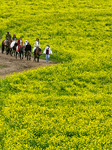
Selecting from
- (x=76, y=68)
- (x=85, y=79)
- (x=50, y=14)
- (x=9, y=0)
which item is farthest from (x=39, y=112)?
(x=9, y=0)

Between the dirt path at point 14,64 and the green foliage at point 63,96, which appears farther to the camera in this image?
the dirt path at point 14,64

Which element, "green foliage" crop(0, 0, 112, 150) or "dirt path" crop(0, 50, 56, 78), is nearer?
"green foliage" crop(0, 0, 112, 150)

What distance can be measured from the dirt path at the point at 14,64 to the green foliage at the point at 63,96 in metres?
1.75

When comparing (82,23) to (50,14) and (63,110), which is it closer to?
(50,14)

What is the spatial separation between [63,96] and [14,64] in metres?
8.06

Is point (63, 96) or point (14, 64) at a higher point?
point (14, 64)

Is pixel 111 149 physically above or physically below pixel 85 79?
below

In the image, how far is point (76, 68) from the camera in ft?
79.2

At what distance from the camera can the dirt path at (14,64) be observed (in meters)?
23.5

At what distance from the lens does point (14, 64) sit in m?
25.5

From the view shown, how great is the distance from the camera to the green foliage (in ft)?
46.2

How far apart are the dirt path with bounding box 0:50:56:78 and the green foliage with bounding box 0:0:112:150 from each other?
1.75 metres

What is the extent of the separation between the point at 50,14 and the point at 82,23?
5968mm

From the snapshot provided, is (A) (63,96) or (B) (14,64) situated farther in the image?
(B) (14,64)
